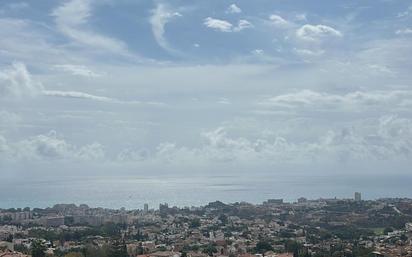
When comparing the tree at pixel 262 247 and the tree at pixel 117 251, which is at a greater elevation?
the tree at pixel 117 251

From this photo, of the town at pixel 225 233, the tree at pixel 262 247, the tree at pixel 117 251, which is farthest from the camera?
Result: the tree at pixel 262 247

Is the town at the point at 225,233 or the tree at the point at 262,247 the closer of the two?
the town at the point at 225,233

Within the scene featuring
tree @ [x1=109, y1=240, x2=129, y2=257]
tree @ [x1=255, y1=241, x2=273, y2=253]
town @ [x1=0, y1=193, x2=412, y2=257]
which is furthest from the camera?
tree @ [x1=255, y1=241, x2=273, y2=253]

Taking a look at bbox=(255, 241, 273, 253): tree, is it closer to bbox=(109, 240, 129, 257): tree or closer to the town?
the town

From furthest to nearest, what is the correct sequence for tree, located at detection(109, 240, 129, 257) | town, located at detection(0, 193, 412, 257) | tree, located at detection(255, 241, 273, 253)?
1. tree, located at detection(255, 241, 273, 253)
2. town, located at detection(0, 193, 412, 257)
3. tree, located at detection(109, 240, 129, 257)

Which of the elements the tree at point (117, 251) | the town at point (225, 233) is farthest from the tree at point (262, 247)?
the tree at point (117, 251)

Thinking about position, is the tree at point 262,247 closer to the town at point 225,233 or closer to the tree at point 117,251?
the town at point 225,233

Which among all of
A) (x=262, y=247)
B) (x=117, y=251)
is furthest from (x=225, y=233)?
(x=117, y=251)

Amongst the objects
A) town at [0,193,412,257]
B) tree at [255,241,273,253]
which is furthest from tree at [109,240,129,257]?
tree at [255,241,273,253]

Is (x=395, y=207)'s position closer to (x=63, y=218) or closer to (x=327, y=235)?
(x=327, y=235)
